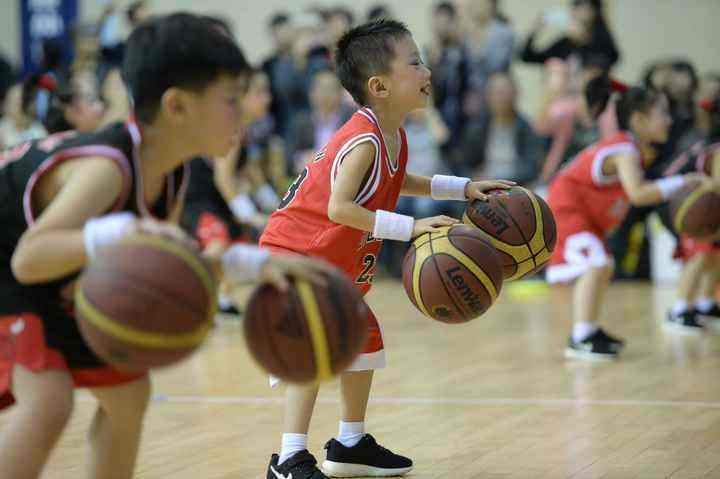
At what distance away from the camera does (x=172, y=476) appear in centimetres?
392

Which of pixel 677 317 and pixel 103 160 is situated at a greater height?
pixel 103 160

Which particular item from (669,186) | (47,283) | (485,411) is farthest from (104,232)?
(669,186)

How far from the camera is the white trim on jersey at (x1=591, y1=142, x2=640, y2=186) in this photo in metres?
6.48

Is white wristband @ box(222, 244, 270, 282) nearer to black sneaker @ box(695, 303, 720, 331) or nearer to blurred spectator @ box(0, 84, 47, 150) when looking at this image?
black sneaker @ box(695, 303, 720, 331)

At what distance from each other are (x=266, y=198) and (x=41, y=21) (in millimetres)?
5099

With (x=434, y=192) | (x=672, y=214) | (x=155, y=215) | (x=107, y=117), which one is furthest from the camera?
(x=107, y=117)

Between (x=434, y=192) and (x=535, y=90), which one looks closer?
(x=434, y=192)

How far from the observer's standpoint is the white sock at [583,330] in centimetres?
651

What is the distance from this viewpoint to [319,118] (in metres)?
11.0

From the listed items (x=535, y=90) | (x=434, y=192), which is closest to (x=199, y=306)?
(x=434, y=192)

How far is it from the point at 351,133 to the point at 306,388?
0.86 meters

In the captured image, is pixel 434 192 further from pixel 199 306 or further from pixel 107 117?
pixel 107 117

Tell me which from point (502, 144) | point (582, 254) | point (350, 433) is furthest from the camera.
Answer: point (502, 144)

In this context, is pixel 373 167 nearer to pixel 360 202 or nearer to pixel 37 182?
pixel 360 202
